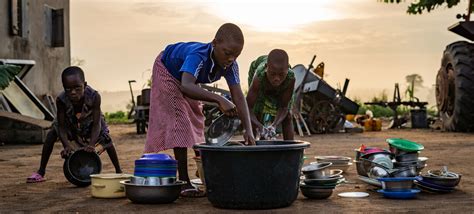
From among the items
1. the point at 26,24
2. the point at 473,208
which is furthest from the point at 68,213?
the point at 26,24

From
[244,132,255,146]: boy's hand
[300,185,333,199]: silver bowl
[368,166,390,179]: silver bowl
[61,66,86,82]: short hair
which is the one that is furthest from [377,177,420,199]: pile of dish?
[61,66,86,82]: short hair

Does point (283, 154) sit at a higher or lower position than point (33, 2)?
lower

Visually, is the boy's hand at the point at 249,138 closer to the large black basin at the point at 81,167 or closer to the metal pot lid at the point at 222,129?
the metal pot lid at the point at 222,129

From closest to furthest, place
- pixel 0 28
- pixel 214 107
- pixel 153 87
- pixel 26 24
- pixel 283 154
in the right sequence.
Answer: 1. pixel 283 154
2. pixel 153 87
3. pixel 0 28
4. pixel 26 24
5. pixel 214 107

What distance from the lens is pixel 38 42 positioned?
14.7 metres

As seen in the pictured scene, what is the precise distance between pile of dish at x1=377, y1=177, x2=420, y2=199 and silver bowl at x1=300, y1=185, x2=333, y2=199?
387mm

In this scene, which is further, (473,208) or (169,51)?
(169,51)

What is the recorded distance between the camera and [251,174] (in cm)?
450

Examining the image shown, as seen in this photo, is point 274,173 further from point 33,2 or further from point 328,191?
point 33,2

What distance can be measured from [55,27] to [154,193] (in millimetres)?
10990

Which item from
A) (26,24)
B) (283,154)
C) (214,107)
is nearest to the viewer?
(283,154)

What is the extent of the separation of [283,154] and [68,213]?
4.49 feet

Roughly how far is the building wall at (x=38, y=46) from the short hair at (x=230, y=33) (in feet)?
29.8

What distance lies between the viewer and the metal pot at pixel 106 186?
527 centimetres
